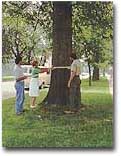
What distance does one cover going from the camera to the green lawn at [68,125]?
10.2 feet

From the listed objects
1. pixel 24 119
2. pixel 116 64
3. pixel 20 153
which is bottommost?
pixel 20 153

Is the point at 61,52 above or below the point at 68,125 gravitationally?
above

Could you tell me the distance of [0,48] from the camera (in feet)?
10.3

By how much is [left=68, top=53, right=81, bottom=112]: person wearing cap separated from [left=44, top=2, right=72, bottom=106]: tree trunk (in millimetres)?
25

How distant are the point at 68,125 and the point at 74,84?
0.25 metres

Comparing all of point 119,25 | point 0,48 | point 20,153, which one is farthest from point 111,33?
point 20,153

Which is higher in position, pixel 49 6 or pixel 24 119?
pixel 49 6

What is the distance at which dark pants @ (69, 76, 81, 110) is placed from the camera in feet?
10.3

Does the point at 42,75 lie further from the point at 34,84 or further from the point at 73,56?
the point at 73,56

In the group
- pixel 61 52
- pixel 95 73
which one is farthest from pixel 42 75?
pixel 95 73

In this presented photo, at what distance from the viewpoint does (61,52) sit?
3160mm

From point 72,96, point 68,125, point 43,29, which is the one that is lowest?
point 68,125

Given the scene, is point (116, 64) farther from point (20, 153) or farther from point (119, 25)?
point (20, 153)

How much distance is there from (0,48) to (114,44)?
70cm
